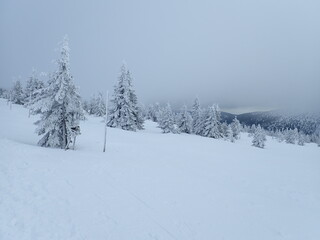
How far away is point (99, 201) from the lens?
8883 mm

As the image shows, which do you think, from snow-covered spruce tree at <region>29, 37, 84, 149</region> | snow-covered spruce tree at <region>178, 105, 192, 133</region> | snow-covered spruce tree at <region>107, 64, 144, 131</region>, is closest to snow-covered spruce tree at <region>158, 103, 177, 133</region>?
snow-covered spruce tree at <region>178, 105, 192, 133</region>

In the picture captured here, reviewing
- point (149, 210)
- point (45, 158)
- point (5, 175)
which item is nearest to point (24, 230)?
point (149, 210)

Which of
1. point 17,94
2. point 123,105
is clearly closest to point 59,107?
point 123,105

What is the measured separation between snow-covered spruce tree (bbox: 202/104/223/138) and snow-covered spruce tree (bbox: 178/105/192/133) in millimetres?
4385

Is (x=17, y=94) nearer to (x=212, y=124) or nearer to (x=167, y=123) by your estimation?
(x=167, y=123)

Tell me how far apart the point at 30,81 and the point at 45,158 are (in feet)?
233

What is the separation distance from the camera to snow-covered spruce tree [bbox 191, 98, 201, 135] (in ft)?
197

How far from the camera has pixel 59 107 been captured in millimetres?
19766

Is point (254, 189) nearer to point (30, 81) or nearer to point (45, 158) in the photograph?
point (45, 158)

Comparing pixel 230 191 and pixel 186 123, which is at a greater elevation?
pixel 186 123

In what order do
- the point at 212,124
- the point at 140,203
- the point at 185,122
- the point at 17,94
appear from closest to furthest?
the point at 140,203, the point at 212,124, the point at 185,122, the point at 17,94

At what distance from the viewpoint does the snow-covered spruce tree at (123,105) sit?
4331 centimetres

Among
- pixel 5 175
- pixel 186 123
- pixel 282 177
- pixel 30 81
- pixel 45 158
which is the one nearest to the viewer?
pixel 5 175

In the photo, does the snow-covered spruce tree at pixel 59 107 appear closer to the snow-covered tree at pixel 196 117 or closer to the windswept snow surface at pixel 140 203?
the windswept snow surface at pixel 140 203
